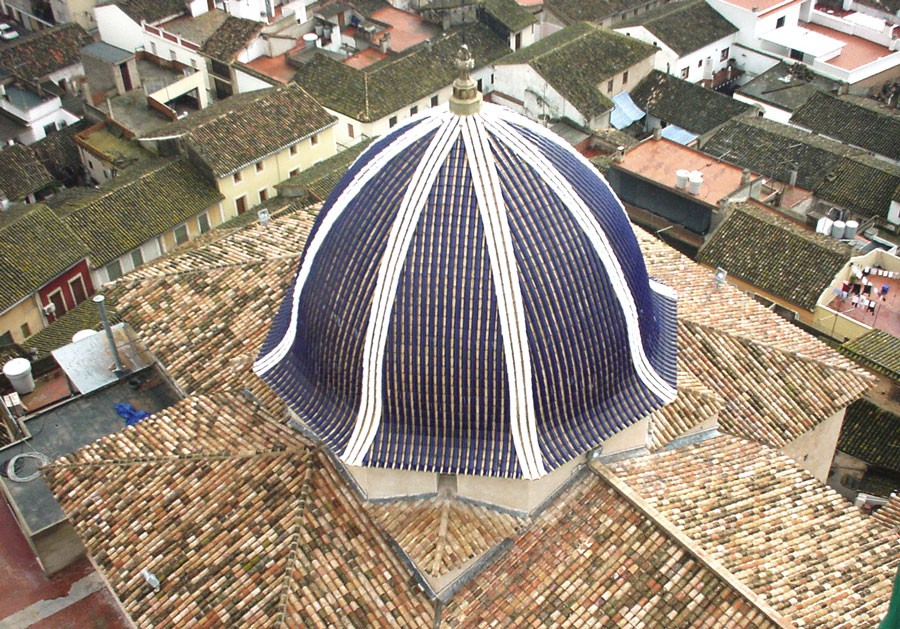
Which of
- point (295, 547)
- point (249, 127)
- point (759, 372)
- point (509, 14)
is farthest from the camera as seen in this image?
point (509, 14)

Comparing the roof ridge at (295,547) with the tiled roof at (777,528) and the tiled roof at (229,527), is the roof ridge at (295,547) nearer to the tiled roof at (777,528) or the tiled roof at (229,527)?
the tiled roof at (229,527)

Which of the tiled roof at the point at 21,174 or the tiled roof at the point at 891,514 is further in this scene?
the tiled roof at the point at 21,174

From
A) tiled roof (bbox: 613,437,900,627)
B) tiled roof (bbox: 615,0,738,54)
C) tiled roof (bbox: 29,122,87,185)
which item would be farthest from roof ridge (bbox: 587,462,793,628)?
tiled roof (bbox: 615,0,738,54)

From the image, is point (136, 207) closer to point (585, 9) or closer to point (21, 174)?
point (21, 174)

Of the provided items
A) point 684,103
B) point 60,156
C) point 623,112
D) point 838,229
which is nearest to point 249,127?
point 60,156

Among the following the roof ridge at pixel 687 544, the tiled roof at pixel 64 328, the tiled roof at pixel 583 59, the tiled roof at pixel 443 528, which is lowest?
the tiled roof at pixel 64 328

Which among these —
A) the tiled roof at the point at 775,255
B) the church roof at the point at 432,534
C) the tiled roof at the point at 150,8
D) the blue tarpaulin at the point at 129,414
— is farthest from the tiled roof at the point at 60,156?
the tiled roof at the point at 775,255

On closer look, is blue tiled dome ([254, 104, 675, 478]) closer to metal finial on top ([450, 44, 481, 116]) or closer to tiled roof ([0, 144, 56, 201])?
metal finial on top ([450, 44, 481, 116])
